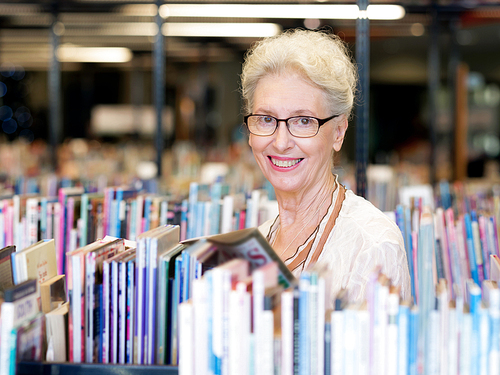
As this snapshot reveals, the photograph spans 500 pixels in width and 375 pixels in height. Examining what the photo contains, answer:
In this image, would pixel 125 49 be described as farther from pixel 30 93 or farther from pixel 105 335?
pixel 105 335

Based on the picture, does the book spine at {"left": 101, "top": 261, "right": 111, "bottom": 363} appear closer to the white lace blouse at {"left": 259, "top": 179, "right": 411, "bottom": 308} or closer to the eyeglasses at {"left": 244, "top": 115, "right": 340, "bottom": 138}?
the white lace blouse at {"left": 259, "top": 179, "right": 411, "bottom": 308}

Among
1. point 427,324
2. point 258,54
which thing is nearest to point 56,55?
point 258,54

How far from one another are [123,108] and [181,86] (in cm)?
151

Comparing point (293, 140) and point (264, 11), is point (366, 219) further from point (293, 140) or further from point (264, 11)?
point (264, 11)

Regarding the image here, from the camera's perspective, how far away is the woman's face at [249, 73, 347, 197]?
1560 mm

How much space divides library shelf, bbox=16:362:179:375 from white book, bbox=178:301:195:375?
0.38ft

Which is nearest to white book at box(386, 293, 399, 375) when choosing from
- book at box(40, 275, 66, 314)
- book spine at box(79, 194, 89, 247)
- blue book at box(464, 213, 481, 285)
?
book at box(40, 275, 66, 314)

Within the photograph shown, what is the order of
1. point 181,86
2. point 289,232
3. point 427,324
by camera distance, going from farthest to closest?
point 181,86 < point 289,232 < point 427,324

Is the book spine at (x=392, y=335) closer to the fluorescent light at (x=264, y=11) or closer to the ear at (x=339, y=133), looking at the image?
the ear at (x=339, y=133)

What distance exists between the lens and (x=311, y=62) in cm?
153

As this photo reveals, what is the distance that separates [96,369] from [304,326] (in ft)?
1.66

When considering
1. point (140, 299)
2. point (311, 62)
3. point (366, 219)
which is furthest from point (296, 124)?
point (140, 299)

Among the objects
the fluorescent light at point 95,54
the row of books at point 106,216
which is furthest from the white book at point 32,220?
the fluorescent light at point 95,54

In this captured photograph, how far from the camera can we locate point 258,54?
1627 millimetres
